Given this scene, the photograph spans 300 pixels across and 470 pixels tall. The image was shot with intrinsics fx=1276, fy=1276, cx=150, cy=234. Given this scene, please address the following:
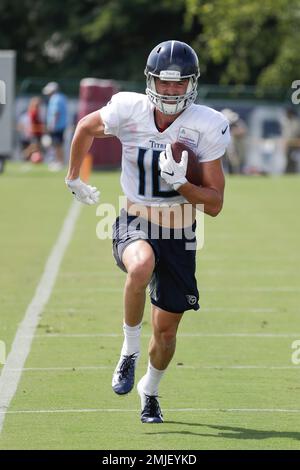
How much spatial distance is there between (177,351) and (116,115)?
2441 millimetres

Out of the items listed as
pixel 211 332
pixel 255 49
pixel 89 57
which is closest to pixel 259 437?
pixel 211 332

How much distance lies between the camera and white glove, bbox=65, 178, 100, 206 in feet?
23.3

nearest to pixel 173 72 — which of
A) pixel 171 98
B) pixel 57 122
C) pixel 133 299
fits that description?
pixel 171 98

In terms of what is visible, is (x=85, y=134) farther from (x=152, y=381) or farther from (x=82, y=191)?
(x=152, y=381)

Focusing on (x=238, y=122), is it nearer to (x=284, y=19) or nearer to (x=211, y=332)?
(x=284, y=19)

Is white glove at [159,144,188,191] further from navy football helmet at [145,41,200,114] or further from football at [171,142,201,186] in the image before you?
navy football helmet at [145,41,200,114]

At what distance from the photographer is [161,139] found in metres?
6.73

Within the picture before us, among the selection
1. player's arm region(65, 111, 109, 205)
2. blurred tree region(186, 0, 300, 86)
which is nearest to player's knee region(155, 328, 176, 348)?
player's arm region(65, 111, 109, 205)

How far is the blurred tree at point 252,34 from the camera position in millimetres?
32094

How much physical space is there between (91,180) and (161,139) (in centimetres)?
1956

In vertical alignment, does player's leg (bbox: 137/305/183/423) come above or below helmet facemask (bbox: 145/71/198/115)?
below

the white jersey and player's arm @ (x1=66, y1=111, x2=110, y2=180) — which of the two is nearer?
the white jersey

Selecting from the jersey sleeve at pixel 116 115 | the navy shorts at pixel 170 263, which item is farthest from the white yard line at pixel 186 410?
the jersey sleeve at pixel 116 115

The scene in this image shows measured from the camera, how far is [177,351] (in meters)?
8.69
